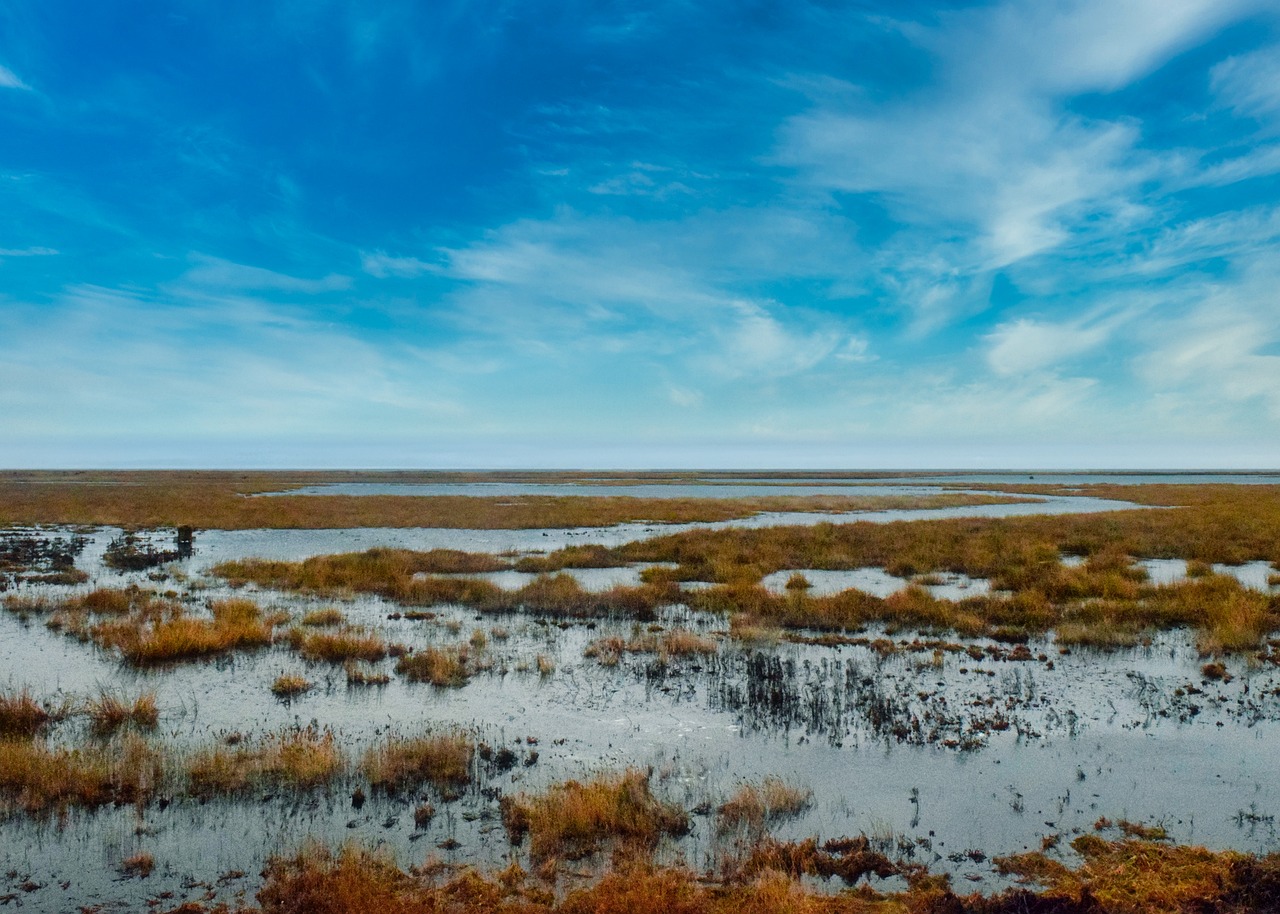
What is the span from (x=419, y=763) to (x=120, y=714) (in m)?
5.06

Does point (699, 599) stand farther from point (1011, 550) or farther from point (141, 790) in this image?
point (1011, 550)

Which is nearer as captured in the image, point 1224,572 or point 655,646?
point 655,646

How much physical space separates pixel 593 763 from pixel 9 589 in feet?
71.1

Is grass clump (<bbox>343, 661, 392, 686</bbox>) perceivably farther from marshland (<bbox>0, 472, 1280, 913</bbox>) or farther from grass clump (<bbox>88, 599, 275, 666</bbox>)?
grass clump (<bbox>88, 599, 275, 666</bbox>)

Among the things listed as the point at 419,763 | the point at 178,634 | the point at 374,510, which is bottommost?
the point at 419,763

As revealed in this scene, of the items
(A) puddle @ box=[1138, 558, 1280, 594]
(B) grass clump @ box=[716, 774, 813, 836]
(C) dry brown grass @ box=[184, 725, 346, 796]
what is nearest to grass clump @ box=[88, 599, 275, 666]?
(C) dry brown grass @ box=[184, 725, 346, 796]

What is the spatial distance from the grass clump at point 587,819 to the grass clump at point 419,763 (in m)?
0.97

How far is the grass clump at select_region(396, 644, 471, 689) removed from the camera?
12594mm

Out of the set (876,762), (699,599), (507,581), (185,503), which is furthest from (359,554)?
(185,503)

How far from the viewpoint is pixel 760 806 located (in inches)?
304

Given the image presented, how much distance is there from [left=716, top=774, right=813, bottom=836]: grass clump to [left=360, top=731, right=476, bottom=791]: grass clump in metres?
3.05

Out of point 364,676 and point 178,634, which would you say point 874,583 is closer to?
point 364,676

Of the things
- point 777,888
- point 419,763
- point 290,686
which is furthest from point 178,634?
point 777,888

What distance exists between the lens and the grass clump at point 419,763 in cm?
835
